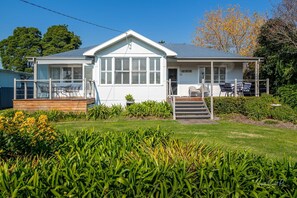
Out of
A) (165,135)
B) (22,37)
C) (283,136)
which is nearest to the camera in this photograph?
(165,135)

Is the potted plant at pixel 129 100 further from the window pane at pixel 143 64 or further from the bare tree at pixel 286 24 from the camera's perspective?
the bare tree at pixel 286 24

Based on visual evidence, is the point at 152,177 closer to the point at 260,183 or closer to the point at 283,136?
the point at 260,183

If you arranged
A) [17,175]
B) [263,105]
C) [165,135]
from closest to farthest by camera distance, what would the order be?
1. [17,175]
2. [165,135]
3. [263,105]

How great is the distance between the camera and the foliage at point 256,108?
13.7 meters

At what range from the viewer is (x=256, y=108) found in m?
14.4

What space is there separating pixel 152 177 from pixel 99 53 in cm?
1516

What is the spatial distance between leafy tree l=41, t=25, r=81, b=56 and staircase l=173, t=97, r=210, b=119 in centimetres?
3314

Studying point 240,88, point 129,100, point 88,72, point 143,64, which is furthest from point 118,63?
point 240,88

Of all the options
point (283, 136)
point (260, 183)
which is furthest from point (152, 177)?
point (283, 136)

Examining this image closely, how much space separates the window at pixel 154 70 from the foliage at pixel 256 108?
3.67 metres

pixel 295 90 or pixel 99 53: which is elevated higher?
pixel 99 53

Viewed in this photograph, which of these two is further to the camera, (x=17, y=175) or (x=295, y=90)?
(x=295, y=90)

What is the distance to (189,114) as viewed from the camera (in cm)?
1471

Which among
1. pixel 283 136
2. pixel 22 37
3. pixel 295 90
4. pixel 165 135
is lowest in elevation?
pixel 283 136
